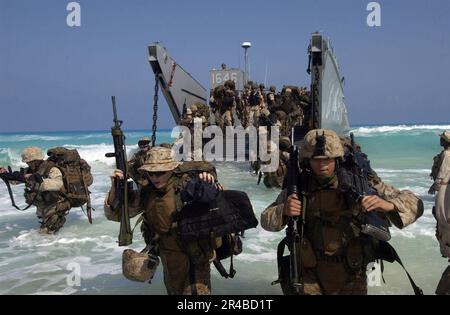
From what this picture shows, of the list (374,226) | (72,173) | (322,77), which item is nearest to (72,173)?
(72,173)

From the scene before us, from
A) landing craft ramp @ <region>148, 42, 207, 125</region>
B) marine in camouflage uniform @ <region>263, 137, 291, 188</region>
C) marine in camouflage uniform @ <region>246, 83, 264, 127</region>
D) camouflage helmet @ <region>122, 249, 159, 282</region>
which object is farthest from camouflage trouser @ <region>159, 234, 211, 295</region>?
marine in camouflage uniform @ <region>246, 83, 264, 127</region>

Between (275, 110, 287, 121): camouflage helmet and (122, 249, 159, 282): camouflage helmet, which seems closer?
(122, 249, 159, 282): camouflage helmet

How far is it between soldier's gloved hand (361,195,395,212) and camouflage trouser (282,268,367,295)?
62 centimetres

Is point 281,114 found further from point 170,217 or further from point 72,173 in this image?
point 170,217

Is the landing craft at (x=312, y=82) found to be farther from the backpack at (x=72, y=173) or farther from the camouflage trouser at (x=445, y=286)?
the camouflage trouser at (x=445, y=286)

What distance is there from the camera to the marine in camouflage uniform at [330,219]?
2.75 meters

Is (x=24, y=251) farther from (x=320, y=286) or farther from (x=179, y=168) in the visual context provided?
(x=320, y=286)

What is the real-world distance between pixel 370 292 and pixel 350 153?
7.06ft

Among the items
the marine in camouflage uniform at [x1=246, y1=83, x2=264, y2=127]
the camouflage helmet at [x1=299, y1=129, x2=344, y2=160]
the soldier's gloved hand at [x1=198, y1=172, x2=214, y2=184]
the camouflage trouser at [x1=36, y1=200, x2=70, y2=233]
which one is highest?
the marine in camouflage uniform at [x1=246, y1=83, x2=264, y2=127]

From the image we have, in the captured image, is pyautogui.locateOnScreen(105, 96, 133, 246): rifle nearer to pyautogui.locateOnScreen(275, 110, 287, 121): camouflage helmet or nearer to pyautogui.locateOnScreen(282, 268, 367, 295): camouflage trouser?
pyautogui.locateOnScreen(282, 268, 367, 295): camouflage trouser

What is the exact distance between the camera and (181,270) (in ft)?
11.0

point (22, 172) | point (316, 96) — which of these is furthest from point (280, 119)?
point (22, 172)

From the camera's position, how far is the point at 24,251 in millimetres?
6426

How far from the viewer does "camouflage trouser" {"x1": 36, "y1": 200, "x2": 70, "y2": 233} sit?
275 inches
